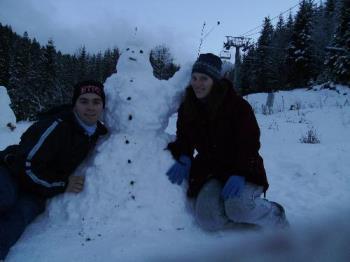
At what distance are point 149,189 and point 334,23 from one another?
37.1 m

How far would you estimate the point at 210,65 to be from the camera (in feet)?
10.1

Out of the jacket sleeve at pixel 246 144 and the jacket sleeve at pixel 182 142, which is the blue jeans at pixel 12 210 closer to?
the jacket sleeve at pixel 182 142

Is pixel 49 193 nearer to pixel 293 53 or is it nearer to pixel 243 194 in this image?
pixel 243 194

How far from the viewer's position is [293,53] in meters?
33.2

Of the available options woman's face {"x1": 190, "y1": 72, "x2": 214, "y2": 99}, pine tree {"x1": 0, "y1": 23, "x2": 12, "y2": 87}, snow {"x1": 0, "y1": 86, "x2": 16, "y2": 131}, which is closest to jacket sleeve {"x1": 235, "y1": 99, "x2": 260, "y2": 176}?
woman's face {"x1": 190, "y1": 72, "x2": 214, "y2": 99}

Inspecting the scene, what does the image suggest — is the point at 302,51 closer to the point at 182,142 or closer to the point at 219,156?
the point at 182,142

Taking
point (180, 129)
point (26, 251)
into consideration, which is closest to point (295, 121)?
point (180, 129)

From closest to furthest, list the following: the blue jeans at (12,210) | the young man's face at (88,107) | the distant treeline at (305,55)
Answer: the blue jeans at (12,210) → the young man's face at (88,107) → the distant treeline at (305,55)

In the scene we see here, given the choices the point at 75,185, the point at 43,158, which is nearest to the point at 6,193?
the point at 43,158

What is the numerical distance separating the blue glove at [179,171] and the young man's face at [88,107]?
744mm

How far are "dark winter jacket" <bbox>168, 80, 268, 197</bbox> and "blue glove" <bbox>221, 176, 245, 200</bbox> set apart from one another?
0.07m

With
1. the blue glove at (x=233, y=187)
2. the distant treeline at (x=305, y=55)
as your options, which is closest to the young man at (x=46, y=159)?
the blue glove at (x=233, y=187)

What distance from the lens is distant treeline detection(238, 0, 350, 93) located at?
2642 centimetres

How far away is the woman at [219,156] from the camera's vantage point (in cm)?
281
